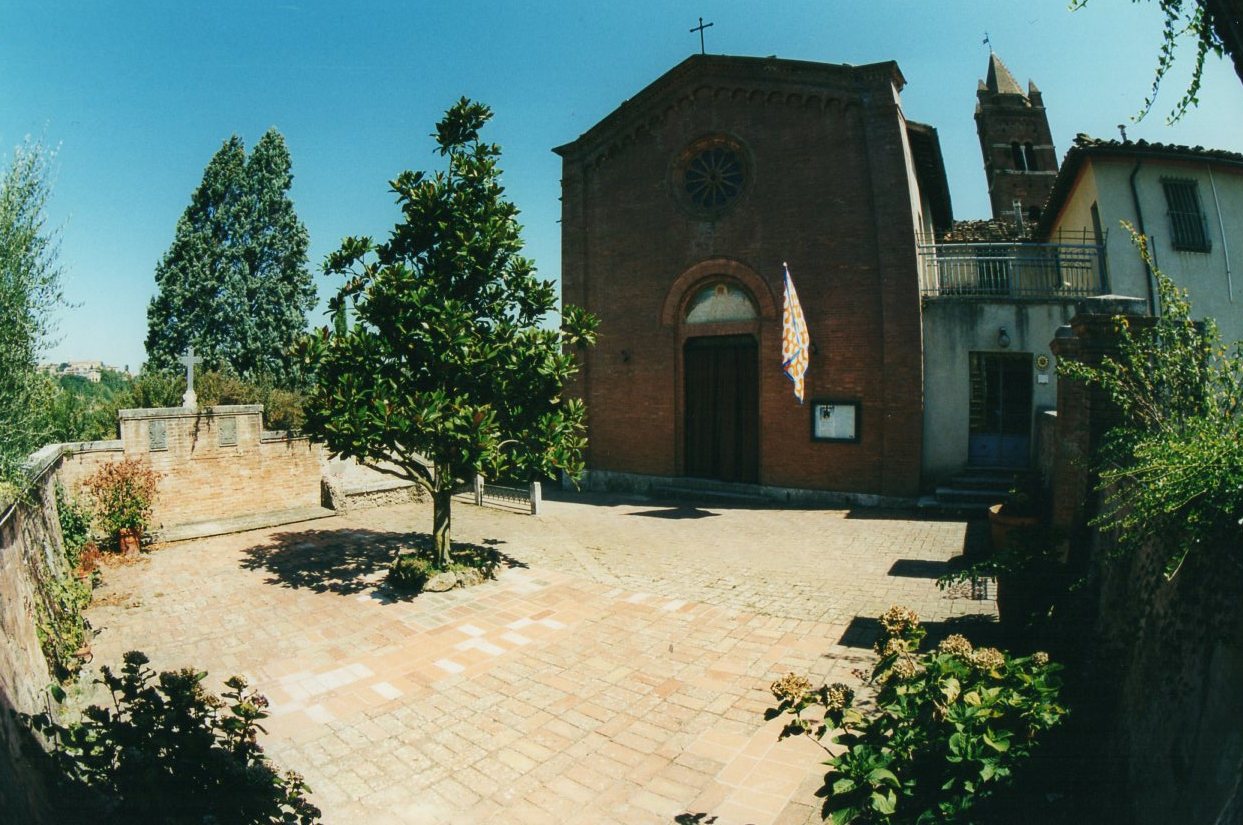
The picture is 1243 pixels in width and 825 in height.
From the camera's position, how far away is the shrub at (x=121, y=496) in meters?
10.0

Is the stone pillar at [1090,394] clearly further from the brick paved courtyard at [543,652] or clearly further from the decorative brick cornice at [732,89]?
the decorative brick cornice at [732,89]

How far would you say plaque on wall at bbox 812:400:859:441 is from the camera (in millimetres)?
13594

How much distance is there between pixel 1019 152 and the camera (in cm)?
2722

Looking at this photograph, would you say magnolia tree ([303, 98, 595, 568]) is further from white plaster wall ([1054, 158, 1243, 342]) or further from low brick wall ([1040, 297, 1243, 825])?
white plaster wall ([1054, 158, 1243, 342])

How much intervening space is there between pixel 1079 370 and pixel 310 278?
30346 mm

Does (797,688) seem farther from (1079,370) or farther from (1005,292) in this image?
Result: (1005,292)

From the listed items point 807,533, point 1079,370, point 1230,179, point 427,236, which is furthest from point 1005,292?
point 427,236

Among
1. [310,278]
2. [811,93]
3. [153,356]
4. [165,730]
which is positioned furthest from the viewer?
[310,278]

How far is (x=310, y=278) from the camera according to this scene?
27844mm

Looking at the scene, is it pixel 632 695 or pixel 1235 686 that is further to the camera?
pixel 632 695

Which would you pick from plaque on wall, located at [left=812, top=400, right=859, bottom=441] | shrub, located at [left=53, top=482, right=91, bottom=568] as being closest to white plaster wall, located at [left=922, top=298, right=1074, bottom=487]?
plaque on wall, located at [left=812, top=400, right=859, bottom=441]

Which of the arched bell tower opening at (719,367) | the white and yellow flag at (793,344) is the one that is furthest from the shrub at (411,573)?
the arched bell tower opening at (719,367)

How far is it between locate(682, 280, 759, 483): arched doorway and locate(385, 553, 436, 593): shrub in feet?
29.5

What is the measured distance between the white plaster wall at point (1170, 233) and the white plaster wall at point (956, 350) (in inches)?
83.0
